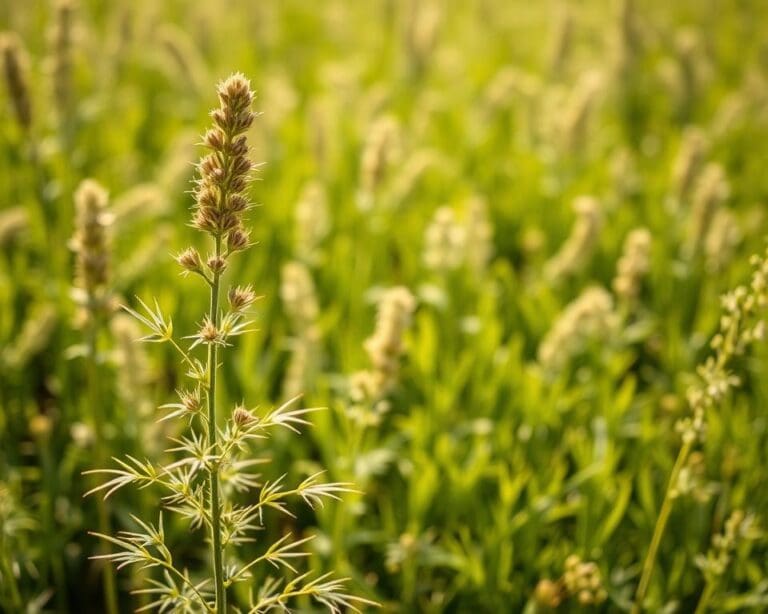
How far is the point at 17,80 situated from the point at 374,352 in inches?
63.2

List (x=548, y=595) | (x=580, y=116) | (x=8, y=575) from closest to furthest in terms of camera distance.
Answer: (x=8, y=575)
(x=548, y=595)
(x=580, y=116)

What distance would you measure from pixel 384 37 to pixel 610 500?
5910 mm

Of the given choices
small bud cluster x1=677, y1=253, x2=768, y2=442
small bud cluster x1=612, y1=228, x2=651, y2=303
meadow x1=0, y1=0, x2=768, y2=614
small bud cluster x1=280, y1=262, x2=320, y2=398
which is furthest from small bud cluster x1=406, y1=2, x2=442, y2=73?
small bud cluster x1=677, y1=253, x2=768, y2=442

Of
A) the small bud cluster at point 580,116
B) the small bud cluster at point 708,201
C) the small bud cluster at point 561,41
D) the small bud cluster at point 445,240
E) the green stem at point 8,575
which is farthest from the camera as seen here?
the small bud cluster at point 561,41

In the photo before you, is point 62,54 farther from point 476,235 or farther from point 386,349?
point 386,349

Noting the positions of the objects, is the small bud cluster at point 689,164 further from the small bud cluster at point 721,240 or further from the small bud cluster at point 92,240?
the small bud cluster at point 92,240

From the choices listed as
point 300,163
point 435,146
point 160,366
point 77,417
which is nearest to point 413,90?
point 435,146

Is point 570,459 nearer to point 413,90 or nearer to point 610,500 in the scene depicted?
point 610,500

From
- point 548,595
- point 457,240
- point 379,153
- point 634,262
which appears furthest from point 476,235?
point 548,595

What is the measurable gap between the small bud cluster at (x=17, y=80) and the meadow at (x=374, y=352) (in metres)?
0.01

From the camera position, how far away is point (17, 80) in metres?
2.70

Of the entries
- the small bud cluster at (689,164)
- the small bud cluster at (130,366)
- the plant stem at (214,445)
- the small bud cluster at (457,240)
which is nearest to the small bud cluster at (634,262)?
the small bud cluster at (457,240)

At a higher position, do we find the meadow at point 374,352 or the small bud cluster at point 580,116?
the small bud cluster at point 580,116

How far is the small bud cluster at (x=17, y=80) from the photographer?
2605 mm
